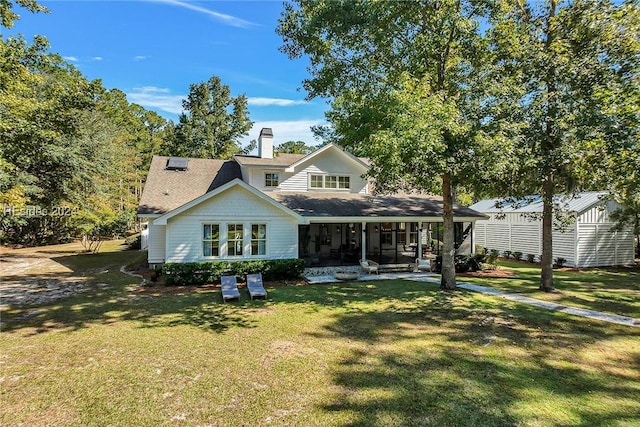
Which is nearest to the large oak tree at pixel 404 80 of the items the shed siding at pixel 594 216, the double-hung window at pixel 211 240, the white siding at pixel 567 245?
the double-hung window at pixel 211 240

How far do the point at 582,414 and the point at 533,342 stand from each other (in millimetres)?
3060

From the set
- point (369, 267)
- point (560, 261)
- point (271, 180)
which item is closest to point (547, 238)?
point (369, 267)

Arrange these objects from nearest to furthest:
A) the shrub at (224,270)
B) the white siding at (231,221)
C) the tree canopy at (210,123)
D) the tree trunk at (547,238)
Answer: the tree trunk at (547,238)
the shrub at (224,270)
the white siding at (231,221)
the tree canopy at (210,123)

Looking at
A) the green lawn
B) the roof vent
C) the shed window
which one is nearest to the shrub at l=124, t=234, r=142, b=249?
the roof vent

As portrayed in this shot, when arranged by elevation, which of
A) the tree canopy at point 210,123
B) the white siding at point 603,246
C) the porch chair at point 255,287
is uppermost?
the tree canopy at point 210,123

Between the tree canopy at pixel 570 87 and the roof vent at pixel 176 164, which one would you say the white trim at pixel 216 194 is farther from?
the tree canopy at pixel 570 87

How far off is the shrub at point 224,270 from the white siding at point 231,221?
2.02 feet

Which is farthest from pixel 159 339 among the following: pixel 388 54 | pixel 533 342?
pixel 388 54

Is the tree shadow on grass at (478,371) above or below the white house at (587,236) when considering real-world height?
below

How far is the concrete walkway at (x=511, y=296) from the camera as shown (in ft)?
31.3

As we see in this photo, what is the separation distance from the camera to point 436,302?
37.7ft

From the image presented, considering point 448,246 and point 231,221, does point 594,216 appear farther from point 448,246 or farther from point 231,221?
point 231,221

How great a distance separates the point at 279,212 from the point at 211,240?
132 inches

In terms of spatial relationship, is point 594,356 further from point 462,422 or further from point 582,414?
point 462,422
